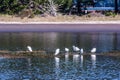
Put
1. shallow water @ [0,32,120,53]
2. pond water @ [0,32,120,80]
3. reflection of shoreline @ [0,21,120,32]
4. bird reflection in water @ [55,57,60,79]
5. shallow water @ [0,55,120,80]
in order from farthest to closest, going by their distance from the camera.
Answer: reflection of shoreline @ [0,21,120,32] → shallow water @ [0,32,120,53] → bird reflection in water @ [55,57,60,79] → pond water @ [0,32,120,80] → shallow water @ [0,55,120,80]

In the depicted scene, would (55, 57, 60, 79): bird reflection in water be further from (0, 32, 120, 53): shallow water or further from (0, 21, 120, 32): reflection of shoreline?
(0, 21, 120, 32): reflection of shoreline

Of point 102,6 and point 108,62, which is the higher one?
point 108,62

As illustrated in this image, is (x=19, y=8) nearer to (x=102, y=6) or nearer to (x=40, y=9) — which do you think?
(x=40, y=9)

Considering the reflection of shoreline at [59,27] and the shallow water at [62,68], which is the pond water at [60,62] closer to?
the shallow water at [62,68]

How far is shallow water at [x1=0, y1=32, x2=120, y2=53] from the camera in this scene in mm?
32128

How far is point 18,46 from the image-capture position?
3294 centimetres

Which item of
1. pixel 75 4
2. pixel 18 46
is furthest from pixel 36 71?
pixel 75 4

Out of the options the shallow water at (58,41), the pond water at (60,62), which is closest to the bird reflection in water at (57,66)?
the pond water at (60,62)

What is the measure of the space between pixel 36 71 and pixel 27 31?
72.7 feet

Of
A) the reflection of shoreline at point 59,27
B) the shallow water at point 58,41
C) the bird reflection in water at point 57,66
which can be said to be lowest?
the reflection of shoreline at point 59,27

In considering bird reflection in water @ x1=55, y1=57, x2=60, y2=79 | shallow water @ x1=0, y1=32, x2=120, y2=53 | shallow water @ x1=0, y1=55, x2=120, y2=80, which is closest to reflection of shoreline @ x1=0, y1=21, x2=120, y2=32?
shallow water @ x1=0, y1=32, x2=120, y2=53

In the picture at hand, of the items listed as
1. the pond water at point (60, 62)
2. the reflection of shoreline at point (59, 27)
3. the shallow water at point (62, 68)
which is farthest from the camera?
the reflection of shoreline at point (59, 27)

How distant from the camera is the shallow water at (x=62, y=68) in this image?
21.6m


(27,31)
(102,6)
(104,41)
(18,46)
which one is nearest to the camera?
(18,46)
